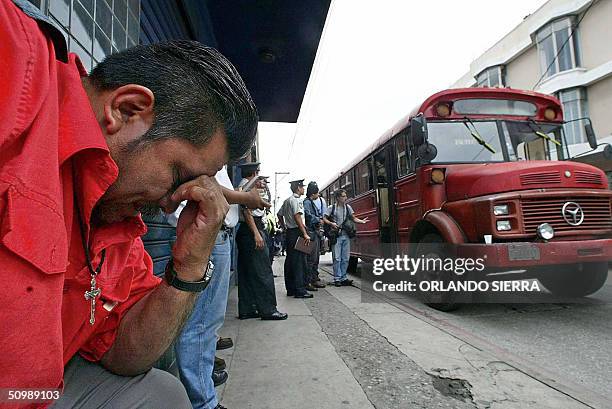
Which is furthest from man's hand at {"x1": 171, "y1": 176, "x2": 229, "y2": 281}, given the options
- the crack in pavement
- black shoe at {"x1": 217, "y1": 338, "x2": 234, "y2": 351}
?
black shoe at {"x1": 217, "y1": 338, "x2": 234, "y2": 351}

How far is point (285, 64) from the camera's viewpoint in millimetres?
5855

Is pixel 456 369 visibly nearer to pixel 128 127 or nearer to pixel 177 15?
pixel 128 127

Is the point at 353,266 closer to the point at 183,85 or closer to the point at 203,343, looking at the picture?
the point at 203,343

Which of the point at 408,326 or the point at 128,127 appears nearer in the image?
the point at 128,127

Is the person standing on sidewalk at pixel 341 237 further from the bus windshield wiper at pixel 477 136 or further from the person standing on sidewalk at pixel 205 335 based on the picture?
the person standing on sidewalk at pixel 205 335

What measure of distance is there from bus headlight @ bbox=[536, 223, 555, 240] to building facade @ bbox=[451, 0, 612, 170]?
514 inches

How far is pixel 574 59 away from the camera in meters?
17.5

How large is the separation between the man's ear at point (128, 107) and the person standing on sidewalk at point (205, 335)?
959 millimetres

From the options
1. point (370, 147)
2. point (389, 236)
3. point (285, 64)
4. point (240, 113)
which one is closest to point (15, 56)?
point (240, 113)

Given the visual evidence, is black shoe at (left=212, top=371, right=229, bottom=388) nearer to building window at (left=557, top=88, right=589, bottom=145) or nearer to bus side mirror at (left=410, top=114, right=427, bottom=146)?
bus side mirror at (left=410, top=114, right=427, bottom=146)

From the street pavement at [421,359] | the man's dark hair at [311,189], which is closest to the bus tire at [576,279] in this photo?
the street pavement at [421,359]

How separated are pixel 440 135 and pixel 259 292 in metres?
3.12

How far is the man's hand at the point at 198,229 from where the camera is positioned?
41.1 inches

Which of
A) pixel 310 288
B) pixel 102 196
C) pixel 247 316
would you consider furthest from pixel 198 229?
pixel 310 288
